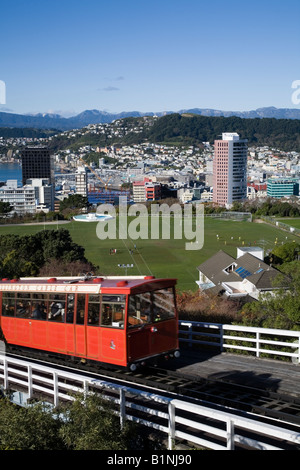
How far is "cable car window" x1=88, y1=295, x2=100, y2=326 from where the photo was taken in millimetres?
8875

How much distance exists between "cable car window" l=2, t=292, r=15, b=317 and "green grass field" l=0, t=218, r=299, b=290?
88.6 feet

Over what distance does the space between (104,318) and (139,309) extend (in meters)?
0.59

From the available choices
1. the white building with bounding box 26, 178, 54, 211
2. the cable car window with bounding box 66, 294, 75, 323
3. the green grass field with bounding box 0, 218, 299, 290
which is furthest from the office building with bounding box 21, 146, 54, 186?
the cable car window with bounding box 66, 294, 75, 323

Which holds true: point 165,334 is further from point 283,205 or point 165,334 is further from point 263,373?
point 283,205

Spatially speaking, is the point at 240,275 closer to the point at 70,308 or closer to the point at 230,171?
the point at 70,308

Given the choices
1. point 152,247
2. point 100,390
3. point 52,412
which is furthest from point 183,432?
point 152,247

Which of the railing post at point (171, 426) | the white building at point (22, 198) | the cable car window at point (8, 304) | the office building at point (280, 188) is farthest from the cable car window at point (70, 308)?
the office building at point (280, 188)

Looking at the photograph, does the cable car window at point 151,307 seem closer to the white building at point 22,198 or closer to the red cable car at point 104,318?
the red cable car at point 104,318

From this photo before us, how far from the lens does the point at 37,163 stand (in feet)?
596

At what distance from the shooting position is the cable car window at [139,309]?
8516 millimetres

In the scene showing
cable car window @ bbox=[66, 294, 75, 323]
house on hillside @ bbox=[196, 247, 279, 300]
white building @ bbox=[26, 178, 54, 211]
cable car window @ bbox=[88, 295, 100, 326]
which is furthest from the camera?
white building @ bbox=[26, 178, 54, 211]

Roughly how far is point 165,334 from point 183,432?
10.7 ft

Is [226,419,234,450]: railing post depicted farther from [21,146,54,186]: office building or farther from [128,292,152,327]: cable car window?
[21,146,54,186]: office building

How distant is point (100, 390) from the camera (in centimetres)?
775
